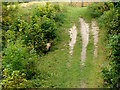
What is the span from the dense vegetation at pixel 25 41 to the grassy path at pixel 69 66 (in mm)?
374

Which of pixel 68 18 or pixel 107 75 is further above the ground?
pixel 68 18

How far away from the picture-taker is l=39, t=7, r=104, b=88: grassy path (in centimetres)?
566

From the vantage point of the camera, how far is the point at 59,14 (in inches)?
438

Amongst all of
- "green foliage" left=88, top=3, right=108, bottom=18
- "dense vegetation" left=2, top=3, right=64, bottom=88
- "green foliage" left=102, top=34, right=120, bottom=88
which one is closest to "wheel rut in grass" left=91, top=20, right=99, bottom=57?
"green foliage" left=88, top=3, right=108, bottom=18

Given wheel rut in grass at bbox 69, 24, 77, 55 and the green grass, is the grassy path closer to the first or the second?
the green grass

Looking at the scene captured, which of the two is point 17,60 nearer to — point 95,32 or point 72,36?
point 72,36

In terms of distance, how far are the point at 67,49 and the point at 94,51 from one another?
51.5 inches

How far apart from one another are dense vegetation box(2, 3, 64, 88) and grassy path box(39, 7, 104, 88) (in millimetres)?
374

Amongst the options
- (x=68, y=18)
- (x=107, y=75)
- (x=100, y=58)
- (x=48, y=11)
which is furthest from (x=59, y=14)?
(x=107, y=75)

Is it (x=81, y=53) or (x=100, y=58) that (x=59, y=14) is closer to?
(x=81, y=53)

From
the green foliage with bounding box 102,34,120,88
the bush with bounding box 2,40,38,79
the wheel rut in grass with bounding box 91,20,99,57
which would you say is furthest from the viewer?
the wheel rut in grass with bounding box 91,20,99,57

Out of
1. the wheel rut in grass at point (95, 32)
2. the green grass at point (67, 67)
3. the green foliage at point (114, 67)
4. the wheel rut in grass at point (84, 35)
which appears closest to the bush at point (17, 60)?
the green grass at point (67, 67)

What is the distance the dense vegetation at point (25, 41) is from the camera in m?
5.18

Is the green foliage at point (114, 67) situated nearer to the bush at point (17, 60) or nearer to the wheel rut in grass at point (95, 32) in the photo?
the bush at point (17, 60)
